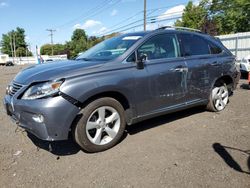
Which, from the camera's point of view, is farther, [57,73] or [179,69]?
[179,69]

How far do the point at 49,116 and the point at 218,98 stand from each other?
13.0ft

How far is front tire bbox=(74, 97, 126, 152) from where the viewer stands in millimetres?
3631

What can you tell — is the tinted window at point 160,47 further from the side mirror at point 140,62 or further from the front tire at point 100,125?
the front tire at point 100,125

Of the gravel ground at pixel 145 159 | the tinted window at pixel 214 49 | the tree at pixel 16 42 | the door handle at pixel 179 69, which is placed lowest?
the gravel ground at pixel 145 159

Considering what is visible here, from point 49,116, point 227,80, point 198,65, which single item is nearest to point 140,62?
point 198,65

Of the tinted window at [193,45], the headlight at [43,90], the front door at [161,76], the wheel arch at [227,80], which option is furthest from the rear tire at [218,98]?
the headlight at [43,90]

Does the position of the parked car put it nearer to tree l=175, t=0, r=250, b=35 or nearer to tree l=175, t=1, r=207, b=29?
tree l=175, t=0, r=250, b=35

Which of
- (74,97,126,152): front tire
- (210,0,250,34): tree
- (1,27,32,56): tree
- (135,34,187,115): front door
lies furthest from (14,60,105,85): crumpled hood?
(1,27,32,56): tree

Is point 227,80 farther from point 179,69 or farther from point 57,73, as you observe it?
point 57,73

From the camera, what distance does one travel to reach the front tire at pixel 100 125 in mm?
3631

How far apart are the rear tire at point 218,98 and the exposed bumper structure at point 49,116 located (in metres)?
3.35

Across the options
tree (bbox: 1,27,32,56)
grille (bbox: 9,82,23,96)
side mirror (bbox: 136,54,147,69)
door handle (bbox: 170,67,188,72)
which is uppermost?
tree (bbox: 1,27,32,56)

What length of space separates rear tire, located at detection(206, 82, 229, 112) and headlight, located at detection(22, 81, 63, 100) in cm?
351

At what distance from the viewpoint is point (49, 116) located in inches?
131
